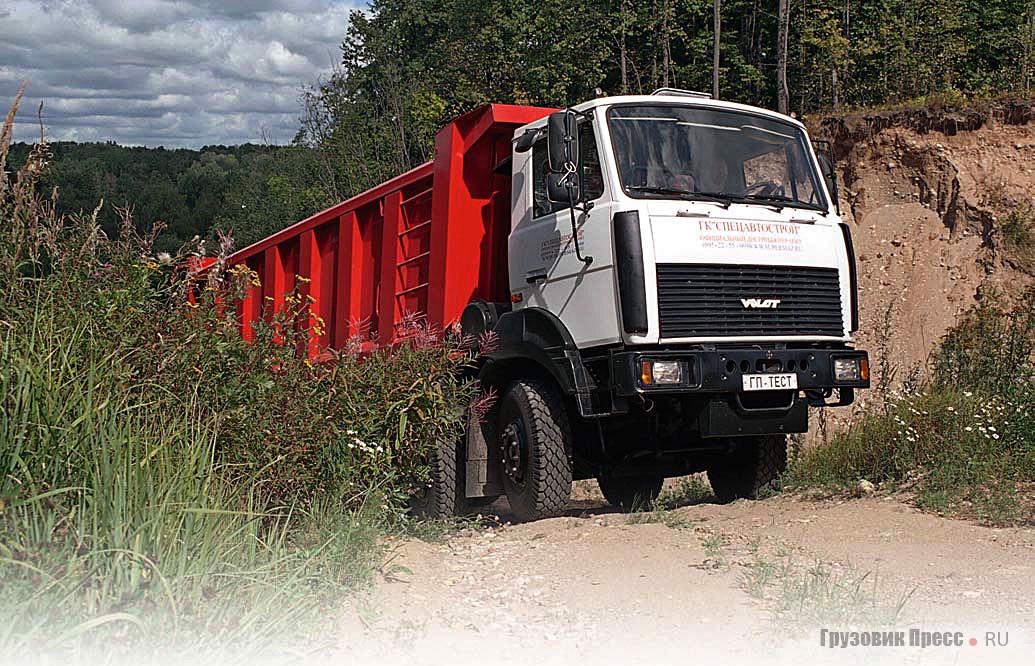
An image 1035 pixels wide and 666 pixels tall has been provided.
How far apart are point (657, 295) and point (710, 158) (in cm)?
127

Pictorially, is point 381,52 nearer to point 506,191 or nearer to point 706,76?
point 706,76

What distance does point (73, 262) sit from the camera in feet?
15.8

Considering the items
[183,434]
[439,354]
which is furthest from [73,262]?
[439,354]

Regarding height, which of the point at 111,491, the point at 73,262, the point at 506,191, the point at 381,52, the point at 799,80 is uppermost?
the point at 381,52

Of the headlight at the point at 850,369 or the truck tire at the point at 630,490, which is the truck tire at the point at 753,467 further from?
the headlight at the point at 850,369

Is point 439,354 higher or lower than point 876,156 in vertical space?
lower

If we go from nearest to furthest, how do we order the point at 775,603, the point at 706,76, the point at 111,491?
the point at 111,491 < the point at 775,603 < the point at 706,76

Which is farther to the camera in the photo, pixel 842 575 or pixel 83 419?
pixel 842 575

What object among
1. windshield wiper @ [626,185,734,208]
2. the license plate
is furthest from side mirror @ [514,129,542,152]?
the license plate

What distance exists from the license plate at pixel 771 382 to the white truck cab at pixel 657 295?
14mm

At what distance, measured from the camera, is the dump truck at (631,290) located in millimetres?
6469

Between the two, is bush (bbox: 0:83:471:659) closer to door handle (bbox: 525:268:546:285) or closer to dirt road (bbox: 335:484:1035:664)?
dirt road (bbox: 335:484:1035:664)

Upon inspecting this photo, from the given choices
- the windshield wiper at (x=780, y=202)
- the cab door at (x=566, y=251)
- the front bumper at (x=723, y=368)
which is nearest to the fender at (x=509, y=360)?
the cab door at (x=566, y=251)

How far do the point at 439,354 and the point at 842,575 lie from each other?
103 inches
